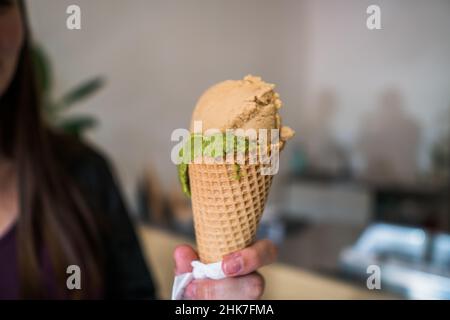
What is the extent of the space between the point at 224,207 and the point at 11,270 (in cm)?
57

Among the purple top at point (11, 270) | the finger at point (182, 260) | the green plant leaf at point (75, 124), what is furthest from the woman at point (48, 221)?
the green plant leaf at point (75, 124)

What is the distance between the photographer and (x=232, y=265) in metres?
0.34

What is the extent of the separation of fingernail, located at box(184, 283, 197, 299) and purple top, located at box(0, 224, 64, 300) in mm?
458

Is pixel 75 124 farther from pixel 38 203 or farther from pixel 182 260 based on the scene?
pixel 182 260

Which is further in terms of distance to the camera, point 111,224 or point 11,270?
point 111,224

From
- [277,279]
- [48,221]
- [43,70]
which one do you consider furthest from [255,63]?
[43,70]

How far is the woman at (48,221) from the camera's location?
27.8 inches

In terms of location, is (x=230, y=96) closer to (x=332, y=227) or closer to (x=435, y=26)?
(x=332, y=227)

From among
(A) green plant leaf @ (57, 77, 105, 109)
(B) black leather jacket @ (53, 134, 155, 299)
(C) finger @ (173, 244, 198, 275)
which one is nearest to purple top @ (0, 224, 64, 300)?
Result: (B) black leather jacket @ (53, 134, 155, 299)

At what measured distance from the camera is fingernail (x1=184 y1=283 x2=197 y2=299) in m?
0.35

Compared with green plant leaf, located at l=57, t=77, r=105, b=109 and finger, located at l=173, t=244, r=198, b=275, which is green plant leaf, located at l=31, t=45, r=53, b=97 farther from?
finger, located at l=173, t=244, r=198, b=275

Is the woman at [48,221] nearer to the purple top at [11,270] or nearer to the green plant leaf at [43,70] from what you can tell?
the purple top at [11,270]

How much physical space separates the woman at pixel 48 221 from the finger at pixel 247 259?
1.51ft

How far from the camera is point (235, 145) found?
306 mm
